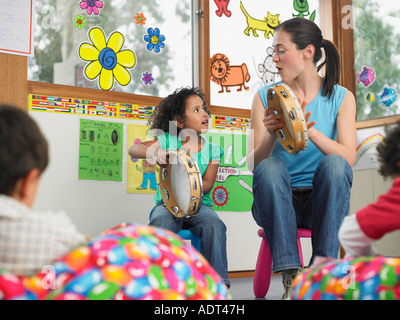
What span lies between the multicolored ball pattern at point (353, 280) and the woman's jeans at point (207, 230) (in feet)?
3.32

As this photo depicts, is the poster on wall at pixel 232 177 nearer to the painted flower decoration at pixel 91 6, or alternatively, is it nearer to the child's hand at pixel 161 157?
→ the child's hand at pixel 161 157

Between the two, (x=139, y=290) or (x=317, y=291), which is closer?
(x=139, y=290)

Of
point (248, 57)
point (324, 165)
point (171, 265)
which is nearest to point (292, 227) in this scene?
point (324, 165)

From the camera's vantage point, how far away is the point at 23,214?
0.80 metres

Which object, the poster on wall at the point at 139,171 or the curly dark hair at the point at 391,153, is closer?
the curly dark hair at the point at 391,153

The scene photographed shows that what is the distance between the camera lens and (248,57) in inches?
122

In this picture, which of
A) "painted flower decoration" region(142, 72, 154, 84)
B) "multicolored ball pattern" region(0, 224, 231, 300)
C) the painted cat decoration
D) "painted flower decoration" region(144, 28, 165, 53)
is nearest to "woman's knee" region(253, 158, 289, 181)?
"multicolored ball pattern" region(0, 224, 231, 300)

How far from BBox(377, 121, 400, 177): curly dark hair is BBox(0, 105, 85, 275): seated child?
66cm

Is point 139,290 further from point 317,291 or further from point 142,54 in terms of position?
point 142,54

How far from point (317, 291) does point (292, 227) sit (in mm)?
809

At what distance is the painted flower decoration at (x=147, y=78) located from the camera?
Result: 2.75 m

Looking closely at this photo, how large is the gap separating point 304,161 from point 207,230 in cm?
46

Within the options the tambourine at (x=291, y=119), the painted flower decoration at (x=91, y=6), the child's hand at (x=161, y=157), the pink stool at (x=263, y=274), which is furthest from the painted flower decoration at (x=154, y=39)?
the pink stool at (x=263, y=274)

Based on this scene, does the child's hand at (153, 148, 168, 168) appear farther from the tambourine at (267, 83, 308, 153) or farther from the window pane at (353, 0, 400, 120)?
the window pane at (353, 0, 400, 120)
